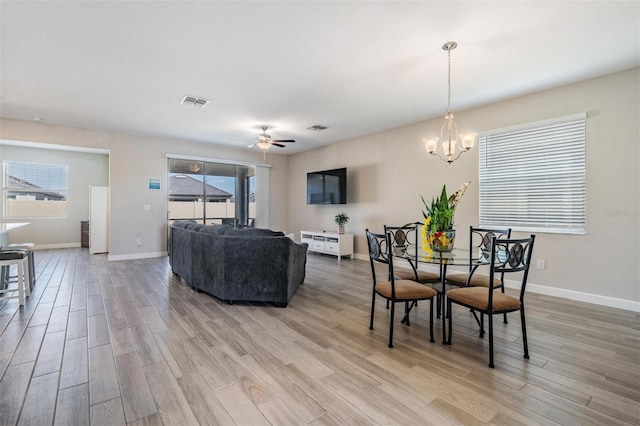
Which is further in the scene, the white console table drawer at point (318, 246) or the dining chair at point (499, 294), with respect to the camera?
the white console table drawer at point (318, 246)

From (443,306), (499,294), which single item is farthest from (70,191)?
(499,294)

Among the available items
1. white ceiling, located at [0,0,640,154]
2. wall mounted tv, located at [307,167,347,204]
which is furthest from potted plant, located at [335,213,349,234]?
white ceiling, located at [0,0,640,154]

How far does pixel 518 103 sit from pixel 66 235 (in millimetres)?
10706

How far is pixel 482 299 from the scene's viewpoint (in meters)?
2.32

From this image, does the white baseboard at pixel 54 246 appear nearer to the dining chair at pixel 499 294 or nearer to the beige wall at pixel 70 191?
the beige wall at pixel 70 191

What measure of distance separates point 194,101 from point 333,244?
390 cm

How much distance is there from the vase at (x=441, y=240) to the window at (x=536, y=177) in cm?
196

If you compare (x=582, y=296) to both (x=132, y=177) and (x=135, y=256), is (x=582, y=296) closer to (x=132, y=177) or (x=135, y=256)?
(x=135, y=256)

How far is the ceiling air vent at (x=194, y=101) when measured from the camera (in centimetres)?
427

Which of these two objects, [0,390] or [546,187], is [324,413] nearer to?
[0,390]

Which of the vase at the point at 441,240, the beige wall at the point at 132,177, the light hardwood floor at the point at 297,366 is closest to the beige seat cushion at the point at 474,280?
the vase at the point at 441,240

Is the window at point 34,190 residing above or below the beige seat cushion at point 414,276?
above

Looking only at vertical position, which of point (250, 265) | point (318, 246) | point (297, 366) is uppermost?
point (250, 265)

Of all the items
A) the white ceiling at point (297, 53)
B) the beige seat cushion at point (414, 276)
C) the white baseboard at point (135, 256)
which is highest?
the white ceiling at point (297, 53)
